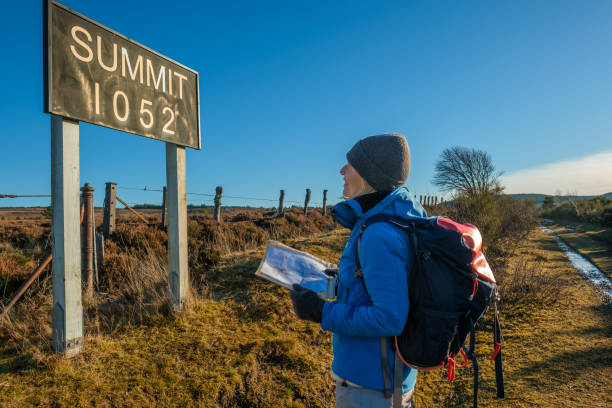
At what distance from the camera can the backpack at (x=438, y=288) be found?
1.29 metres

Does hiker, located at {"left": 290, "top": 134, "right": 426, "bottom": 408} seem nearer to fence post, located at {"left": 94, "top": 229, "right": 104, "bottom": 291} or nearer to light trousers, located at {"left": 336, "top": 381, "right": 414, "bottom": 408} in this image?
light trousers, located at {"left": 336, "top": 381, "right": 414, "bottom": 408}

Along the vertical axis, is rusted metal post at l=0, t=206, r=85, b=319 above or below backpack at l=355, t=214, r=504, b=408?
below

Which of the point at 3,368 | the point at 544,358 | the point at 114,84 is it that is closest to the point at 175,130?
the point at 114,84

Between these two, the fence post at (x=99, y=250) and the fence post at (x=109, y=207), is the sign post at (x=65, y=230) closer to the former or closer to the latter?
the fence post at (x=99, y=250)

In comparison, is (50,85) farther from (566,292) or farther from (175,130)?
(566,292)

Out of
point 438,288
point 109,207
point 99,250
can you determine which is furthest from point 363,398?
point 109,207

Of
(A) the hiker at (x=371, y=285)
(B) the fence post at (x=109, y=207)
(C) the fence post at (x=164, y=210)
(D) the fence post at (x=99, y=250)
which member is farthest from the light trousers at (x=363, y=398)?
(C) the fence post at (x=164, y=210)

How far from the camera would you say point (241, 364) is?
3.12m

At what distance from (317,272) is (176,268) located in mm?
2804

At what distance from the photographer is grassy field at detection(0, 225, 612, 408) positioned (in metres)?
2.67

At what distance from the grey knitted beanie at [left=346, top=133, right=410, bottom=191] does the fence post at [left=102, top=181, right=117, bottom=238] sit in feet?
26.0

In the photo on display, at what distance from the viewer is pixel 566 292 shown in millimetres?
6023

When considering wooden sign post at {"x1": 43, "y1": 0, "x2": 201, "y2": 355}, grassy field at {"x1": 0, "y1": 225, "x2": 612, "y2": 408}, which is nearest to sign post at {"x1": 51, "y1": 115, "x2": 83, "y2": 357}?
wooden sign post at {"x1": 43, "y1": 0, "x2": 201, "y2": 355}

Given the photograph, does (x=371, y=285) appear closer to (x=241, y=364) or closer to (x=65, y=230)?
(x=241, y=364)
